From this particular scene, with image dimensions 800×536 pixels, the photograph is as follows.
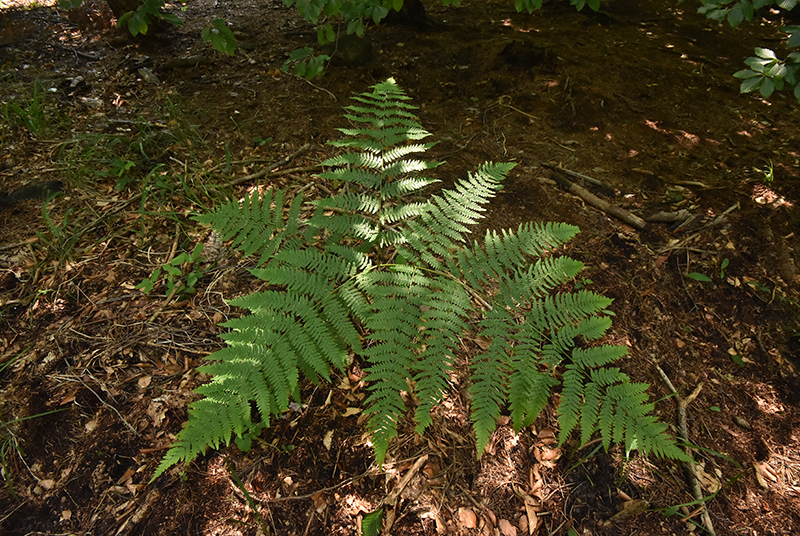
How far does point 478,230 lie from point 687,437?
1.57m

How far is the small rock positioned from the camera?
1.71m

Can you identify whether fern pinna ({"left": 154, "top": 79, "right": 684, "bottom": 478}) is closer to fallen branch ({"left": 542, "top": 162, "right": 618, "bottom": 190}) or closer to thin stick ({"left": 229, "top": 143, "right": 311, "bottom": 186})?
thin stick ({"left": 229, "top": 143, "right": 311, "bottom": 186})

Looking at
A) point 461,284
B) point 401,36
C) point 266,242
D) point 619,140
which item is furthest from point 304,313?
point 401,36

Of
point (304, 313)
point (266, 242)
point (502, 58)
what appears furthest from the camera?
point (502, 58)

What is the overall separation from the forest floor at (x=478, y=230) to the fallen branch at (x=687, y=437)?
24mm

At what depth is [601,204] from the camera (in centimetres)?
286

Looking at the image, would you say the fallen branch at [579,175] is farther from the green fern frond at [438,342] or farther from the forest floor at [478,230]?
the green fern frond at [438,342]

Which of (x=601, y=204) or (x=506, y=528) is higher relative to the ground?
(x=601, y=204)

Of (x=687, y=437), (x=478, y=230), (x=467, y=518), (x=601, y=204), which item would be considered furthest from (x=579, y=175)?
(x=467, y=518)

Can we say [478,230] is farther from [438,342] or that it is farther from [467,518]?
[467,518]

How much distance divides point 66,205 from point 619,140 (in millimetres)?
4149

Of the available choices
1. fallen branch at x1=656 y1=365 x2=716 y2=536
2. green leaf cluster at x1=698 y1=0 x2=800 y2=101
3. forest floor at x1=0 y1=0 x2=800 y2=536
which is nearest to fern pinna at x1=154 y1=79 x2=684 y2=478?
forest floor at x1=0 y1=0 x2=800 y2=536

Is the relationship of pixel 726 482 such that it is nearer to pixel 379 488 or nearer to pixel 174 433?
pixel 379 488

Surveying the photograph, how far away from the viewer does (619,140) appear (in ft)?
10.8
